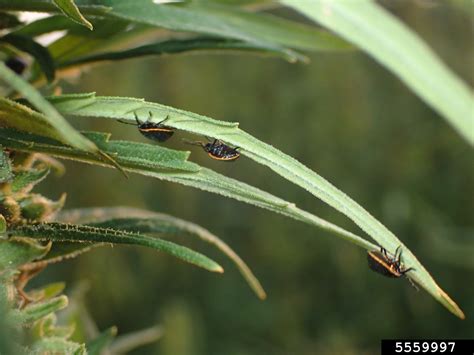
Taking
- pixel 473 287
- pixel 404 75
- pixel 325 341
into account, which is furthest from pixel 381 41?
pixel 473 287

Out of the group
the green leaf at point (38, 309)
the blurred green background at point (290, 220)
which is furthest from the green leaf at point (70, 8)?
the blurred green background at point (290, 220)

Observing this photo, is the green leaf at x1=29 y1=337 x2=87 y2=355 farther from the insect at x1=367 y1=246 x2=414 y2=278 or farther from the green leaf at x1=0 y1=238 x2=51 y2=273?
the insect at x1=367 y1=246 x2=414 y2=278

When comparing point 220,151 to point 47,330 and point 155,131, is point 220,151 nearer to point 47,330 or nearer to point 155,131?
point 155,131

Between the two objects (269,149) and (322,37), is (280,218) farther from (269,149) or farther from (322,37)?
(269,149)

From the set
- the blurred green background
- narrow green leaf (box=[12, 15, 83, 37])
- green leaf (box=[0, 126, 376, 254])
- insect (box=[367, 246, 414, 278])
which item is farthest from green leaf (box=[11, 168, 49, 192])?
the blurred green background

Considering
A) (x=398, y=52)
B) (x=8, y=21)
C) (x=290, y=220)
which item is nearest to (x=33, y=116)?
(x=8, y=21)

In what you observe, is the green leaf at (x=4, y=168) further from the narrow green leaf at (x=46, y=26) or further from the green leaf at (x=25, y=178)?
the narrow green leaf at (x=46, y=26)
